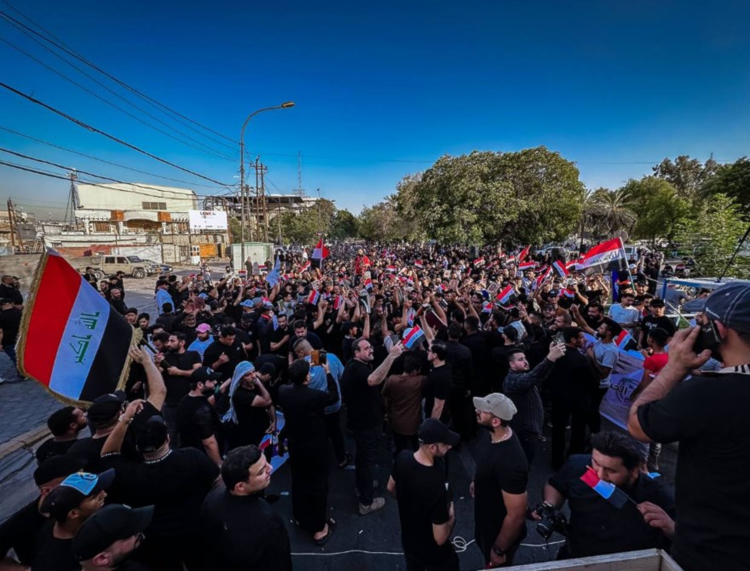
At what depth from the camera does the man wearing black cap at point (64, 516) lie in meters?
1.83

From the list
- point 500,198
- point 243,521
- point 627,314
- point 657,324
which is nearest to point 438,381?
point 243,521

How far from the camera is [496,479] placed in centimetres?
252

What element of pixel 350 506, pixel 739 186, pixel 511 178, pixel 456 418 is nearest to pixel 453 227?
pixel 511 178

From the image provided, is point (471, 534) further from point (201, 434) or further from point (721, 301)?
point (721, 301)

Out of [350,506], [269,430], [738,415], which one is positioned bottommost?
[350,506]

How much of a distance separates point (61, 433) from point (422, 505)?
2746 millimetres

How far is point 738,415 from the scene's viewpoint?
4.20 feet

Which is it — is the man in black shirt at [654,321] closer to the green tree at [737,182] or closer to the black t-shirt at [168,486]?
the black t-shirt at [168,486]

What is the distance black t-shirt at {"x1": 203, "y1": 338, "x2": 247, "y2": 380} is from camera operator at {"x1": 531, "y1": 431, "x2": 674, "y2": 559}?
4037 millimetres

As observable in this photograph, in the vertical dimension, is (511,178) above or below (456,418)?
above

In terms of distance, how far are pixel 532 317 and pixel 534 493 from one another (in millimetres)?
3077

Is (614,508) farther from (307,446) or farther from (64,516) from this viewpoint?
(64,516)

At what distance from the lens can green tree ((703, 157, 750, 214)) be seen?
21219mm

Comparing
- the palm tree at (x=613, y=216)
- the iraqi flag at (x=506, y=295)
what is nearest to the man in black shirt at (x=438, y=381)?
the iraqi flag at (x=506, y=295)
